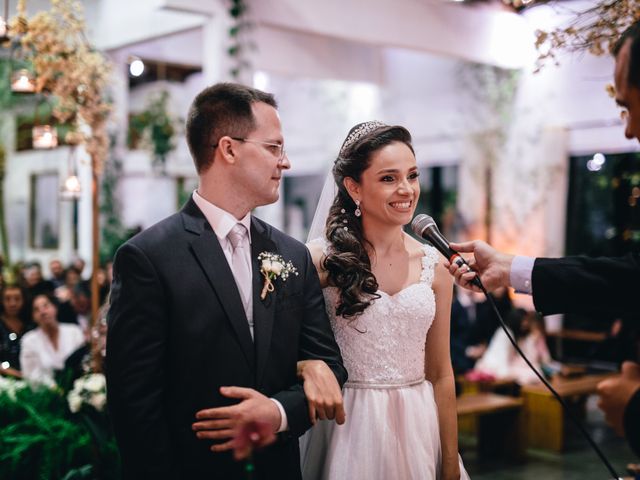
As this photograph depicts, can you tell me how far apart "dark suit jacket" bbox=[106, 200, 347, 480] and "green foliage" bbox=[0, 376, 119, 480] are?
1.53m

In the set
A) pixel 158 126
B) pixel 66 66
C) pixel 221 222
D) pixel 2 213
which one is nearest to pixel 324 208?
pixel 221 222

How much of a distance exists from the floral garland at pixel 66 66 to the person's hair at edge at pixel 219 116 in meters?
2.84

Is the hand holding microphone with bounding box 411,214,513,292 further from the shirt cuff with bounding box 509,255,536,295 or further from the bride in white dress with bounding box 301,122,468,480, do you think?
the bride in white dress with bounding box 301,122,468,480

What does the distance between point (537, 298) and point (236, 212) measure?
3.03 ft

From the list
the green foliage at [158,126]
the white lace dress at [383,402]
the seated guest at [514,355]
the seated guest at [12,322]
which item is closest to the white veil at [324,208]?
the white lace dress at [383,402]

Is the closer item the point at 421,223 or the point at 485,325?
the point at 421,223

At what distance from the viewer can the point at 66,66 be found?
4879mm

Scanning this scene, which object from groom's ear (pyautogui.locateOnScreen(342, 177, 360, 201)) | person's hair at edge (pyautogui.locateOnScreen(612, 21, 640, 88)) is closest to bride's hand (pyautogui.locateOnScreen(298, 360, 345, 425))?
groom's ear (pyautogui.locateOnScreen(342, 177, 360, 201))

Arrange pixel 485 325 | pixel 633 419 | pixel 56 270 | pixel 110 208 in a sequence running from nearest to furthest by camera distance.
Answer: pixel 633 419 → pixel 485 325 → pixel 110 208 → pixel 56 270

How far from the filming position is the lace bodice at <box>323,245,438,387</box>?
2799 mm

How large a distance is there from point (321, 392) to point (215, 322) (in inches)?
14.9

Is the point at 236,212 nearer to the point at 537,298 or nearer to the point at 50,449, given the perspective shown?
the point at 537,298

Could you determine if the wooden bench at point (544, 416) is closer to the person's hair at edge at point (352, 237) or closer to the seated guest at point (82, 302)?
the seated guest at point (82, 302)

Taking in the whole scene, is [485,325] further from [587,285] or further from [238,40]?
[587,285]
